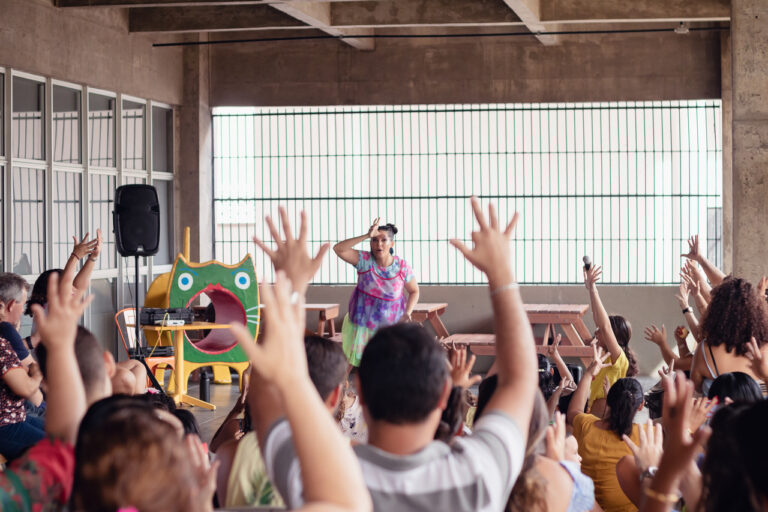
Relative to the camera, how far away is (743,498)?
146cm

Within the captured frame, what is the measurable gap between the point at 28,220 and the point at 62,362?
677 centimetres

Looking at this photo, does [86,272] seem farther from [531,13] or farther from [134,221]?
[531,13]

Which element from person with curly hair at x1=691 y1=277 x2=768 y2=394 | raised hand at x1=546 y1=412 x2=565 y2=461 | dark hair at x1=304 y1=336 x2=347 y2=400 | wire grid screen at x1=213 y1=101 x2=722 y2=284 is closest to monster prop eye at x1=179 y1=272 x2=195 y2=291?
wire grid screen at x1=213 y1=101 x2=722 y2=284

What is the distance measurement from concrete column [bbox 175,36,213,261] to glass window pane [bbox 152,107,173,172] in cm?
13

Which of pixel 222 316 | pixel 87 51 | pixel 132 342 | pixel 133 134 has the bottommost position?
pixel 132 342

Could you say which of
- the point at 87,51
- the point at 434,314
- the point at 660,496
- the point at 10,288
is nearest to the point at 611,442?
the point at 660,496

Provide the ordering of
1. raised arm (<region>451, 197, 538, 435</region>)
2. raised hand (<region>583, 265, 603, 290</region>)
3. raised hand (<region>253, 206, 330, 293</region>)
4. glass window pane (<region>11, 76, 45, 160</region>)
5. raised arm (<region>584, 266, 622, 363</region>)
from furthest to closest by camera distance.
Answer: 1. glass window pane (<region>11, 76, 45, 160</region>)
2. raised hand (<region>583, 265, 603, 290</region>)
3. raised arm (<region>584, 266, 622, 363</region>)
4. raised hand (<region>253, 206, 330, 293</region>)
5. raised arm (<region>451, 197, 538, 435</region>)

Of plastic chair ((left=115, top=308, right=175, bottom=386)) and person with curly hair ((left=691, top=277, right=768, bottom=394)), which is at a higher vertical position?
person with curly hair ((left=691, top=277, right=768, bottom=394))

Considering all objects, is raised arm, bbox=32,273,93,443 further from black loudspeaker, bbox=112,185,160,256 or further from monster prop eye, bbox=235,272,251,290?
monster prop eye, bbox=235,272,251,290

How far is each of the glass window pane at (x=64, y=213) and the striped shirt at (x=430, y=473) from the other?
24.6ft

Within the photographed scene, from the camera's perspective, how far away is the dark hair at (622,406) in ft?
10.7

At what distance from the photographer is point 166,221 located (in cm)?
1055

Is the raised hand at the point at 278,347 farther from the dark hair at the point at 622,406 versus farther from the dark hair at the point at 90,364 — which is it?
the dark hair at the point at 622,406

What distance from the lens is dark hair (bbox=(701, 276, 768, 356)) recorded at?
362 cm
